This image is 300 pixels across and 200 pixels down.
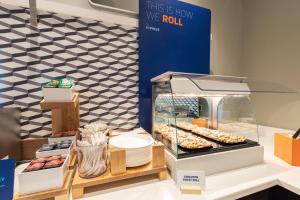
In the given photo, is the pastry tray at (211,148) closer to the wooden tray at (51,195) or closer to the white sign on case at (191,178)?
the white sign on case at (191,178)

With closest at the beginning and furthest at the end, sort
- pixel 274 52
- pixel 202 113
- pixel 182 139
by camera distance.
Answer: pixel 182 139 < pixel 202 113 < pixel 274 52

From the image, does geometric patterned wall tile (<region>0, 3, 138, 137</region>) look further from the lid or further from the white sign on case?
the white sign on case

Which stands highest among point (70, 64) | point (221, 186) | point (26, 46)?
point (26, 46)

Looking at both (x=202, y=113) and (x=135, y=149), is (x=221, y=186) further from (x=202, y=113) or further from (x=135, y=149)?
(x=202, y=113)

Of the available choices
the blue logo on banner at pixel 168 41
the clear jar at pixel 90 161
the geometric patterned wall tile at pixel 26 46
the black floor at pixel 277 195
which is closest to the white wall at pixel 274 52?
the blue logo on banner at pixel 168 41

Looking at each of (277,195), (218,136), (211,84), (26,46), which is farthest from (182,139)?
(26,46)

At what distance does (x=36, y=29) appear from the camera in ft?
3.94

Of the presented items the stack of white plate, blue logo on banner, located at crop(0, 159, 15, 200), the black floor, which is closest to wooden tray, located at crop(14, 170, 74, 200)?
blue logo on banner, located at crop(0, 159, 15, 200)

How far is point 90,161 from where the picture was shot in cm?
81

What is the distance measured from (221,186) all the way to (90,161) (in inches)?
25.6

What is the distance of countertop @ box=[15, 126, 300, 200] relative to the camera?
0.77 m

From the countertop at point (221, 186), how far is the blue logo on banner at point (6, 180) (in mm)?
291

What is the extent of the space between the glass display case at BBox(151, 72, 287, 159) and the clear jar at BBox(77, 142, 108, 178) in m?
0.40

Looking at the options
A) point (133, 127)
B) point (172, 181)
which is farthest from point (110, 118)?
point (172, 181)
